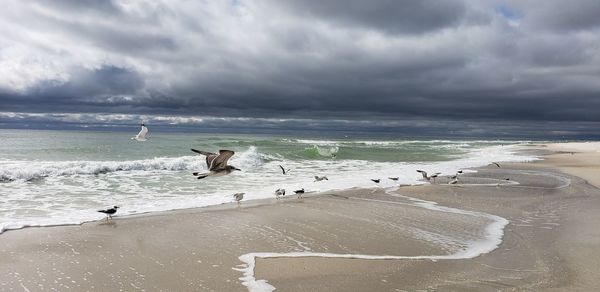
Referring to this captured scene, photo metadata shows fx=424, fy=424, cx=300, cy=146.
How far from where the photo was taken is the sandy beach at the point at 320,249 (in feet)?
19.2

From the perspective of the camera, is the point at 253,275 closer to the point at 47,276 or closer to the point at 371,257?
the point at 371,257

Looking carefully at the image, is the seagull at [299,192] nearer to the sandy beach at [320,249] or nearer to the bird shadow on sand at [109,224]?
the sandy beach at [320,249]

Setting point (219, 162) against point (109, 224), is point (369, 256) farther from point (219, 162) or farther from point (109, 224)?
point (109, 224)

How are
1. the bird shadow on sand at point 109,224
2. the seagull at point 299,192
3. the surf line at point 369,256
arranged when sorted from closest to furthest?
the surf line at point 369,256, the bird shadow on sand at point 109,224, the seagull at point 299,192

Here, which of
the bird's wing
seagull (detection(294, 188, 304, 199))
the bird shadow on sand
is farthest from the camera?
seagull (detection(294, 188, 304, 199))

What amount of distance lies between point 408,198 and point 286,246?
23.6 feet

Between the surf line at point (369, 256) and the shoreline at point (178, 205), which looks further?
the shoreline at point (178, 205)

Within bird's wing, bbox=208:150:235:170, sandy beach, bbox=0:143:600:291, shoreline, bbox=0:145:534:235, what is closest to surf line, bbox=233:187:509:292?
sandy beach, bbox=0:143:600:291

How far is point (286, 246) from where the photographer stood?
7.66 meters

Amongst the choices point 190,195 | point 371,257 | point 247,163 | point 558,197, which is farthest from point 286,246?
point 247,163

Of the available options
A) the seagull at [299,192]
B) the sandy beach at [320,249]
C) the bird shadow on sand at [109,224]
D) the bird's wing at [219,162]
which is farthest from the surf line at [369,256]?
the seagull at [299,192]

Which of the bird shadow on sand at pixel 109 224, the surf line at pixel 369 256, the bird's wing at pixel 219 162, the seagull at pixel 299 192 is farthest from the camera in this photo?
the seagull at pixel 299 192

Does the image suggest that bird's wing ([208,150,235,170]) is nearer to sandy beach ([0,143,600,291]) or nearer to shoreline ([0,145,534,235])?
→ sandy beach ([0,143,600,291])

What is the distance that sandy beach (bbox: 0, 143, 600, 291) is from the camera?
5840 millimetres
